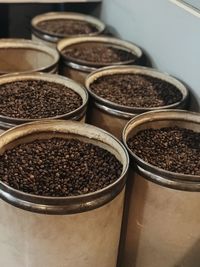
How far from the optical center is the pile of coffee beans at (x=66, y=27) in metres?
2.07

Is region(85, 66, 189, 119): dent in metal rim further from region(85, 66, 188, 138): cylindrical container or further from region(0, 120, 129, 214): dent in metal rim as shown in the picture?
region(0, 120, 129, 214): dent in metal rim

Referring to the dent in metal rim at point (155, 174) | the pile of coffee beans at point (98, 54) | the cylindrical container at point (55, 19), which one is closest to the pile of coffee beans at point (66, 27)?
the cylindrical container at point (55, 19)

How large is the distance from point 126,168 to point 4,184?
0.31 meters

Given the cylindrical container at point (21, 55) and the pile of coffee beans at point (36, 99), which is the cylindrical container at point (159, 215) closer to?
the pile of coffee beans at point (36, 99)

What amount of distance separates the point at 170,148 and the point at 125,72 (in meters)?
0.52

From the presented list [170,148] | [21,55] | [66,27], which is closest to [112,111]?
[170,148]

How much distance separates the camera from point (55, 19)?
222 cm

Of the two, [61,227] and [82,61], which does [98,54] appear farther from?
[61,227]

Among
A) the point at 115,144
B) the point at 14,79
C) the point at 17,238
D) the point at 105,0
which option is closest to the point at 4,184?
the point at 17,238

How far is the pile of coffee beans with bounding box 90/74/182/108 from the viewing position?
1562mm

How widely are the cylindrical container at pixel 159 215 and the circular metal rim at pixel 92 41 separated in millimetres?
386

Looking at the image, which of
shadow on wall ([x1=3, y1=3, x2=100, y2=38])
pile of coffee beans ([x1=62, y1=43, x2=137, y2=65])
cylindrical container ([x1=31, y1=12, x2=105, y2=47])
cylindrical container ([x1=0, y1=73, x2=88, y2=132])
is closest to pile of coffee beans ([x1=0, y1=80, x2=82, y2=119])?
cylindrical container ([x1=0, y1=73, x2=88, y2=132])

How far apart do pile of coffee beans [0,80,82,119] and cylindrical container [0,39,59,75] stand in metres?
0.27

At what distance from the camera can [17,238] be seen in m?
1.12
